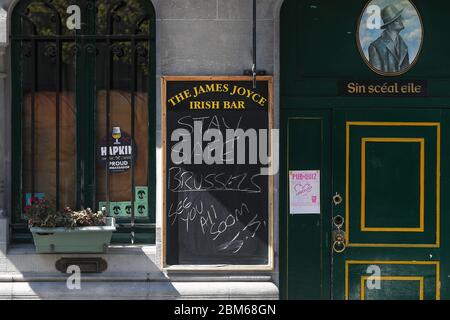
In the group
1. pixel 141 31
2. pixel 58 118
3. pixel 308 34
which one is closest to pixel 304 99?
pixel 308 34

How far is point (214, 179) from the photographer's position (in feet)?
26.9

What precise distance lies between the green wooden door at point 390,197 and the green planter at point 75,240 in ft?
8.04

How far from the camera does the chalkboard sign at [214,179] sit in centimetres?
816

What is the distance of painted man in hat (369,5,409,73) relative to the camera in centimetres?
852

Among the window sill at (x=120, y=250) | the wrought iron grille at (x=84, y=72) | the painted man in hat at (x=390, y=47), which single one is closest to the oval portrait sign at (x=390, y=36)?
the painted man in hat at (x=390, y=47)

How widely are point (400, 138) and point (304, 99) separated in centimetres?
110

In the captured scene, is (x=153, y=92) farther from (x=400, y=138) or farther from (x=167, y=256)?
(x=400, y=138)

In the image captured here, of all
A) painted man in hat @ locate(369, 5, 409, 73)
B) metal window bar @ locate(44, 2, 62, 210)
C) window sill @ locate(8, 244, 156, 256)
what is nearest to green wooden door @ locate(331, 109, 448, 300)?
painted man in hat @ locate(369, 5, 409, 73)

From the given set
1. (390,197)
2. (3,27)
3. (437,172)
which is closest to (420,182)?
(437,172)

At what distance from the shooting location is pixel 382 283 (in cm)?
850

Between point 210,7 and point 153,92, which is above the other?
point 210,7

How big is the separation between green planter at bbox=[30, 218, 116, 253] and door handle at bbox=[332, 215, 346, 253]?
7.68 feet

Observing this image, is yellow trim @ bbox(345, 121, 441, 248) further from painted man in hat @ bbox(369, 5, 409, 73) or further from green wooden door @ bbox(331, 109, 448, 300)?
painted man in hat @ bbox(369, 5, 409, 73)

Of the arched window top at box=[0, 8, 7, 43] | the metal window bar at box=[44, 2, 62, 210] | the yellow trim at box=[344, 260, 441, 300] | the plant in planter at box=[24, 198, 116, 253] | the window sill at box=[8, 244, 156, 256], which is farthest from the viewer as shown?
the yellow trim at box=[344, 260, 441, 300]
